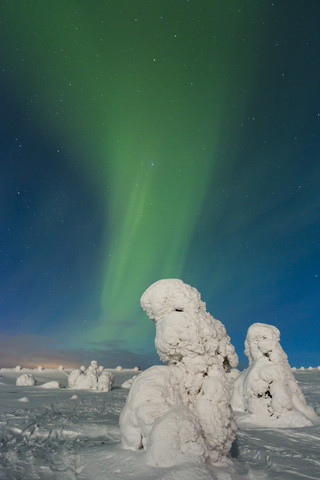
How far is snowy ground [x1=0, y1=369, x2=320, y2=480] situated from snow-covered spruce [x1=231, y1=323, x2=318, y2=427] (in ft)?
2.59

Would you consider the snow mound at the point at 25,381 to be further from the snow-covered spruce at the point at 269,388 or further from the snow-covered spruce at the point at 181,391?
the snow-covered spruce at the point at 181,391

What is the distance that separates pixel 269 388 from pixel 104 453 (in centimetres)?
569

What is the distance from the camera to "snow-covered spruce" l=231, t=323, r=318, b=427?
26.3ft

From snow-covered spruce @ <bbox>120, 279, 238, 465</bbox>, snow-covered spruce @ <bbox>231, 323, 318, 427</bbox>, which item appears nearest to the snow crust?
snow-covered spruce @ <bbox>231, 323, 318, 427</bbox>

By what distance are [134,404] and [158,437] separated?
82 centimetres

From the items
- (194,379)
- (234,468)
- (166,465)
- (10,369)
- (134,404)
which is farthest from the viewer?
(10,369)

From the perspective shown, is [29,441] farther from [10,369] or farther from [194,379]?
[10,369]

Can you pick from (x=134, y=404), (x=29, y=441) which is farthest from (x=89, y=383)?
(x=134, y=404)

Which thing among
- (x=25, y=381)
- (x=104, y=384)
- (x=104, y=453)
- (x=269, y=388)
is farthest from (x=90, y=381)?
(x=104, y=453)

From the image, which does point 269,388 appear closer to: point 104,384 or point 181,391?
point 181,391

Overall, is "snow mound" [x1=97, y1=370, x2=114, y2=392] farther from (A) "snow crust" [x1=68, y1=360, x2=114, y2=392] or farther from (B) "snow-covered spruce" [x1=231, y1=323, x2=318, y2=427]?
(B) "snow-covered spruce" [x1=231, y1=323, x2=318, y2=427]

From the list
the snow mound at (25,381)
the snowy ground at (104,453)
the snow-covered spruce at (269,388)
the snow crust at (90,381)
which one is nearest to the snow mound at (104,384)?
the snow crust at (90,381)

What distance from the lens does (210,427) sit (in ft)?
14.1

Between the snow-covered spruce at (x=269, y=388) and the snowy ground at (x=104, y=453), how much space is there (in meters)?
0.79
